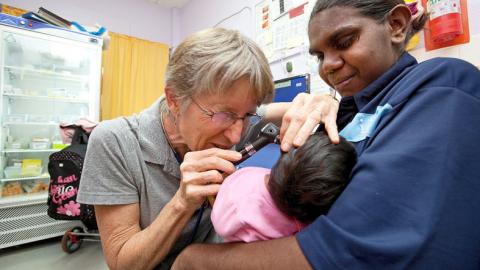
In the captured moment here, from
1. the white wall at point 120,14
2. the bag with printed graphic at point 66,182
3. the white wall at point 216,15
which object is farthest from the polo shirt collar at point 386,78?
the white wall at point 120,14

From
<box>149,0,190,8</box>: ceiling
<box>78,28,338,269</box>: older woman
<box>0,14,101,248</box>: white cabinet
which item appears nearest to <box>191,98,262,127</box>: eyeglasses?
<box>78,28,338,269</box>: older woman

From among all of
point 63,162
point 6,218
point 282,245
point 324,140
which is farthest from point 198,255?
point 6,218

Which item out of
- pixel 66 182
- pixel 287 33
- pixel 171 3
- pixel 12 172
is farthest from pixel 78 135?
pixel 171 3

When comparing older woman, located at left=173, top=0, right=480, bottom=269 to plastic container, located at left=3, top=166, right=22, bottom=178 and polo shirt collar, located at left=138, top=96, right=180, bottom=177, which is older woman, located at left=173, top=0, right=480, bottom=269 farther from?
plastic container, located at left=3, top=166, right=22, bottom=178

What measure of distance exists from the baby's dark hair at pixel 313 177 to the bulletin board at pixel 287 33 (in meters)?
1.50

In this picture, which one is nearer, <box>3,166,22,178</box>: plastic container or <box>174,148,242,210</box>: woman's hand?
<box>174,148,242,210</box>: woman's hand

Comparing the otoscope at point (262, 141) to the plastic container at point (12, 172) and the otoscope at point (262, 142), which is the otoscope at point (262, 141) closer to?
the otoscope at point (262, 142)

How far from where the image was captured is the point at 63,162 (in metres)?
2.04

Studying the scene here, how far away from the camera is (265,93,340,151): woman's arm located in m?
0.61

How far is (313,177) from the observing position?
1.81 ft

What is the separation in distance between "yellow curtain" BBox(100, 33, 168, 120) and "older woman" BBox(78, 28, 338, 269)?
294cm

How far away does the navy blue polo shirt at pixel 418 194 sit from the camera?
358 mm

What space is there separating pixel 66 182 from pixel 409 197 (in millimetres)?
2343

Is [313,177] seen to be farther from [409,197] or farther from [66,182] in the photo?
[66,182]
